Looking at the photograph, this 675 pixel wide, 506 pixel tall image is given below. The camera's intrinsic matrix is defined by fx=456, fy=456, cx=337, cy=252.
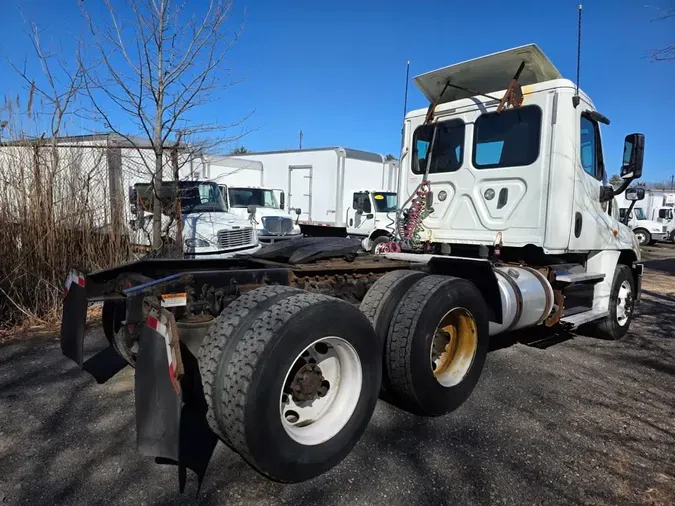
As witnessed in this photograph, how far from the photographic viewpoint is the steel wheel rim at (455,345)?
3.79 m

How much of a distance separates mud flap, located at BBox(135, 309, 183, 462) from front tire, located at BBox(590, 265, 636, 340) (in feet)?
18.3

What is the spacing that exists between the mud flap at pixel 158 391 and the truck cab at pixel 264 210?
10.4 meters

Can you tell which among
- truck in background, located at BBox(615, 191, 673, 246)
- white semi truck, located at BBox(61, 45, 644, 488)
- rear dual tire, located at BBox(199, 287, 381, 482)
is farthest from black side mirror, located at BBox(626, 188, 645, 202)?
truck in background, located at BBox(615, 191, 673, 246)

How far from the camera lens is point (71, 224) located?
5.98 m

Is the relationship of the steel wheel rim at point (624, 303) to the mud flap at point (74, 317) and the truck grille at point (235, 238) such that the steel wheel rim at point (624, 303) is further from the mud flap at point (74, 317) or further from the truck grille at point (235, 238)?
the truck grille at point (235, 238)

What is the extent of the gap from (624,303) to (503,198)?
8.50ft

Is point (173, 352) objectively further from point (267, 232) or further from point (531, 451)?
point (267, 232)

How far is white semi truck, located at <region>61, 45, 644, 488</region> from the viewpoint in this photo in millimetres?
2457

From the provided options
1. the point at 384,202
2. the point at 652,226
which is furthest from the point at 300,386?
the point at 652,226

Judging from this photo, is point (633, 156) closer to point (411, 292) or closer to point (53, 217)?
point (411, 292)

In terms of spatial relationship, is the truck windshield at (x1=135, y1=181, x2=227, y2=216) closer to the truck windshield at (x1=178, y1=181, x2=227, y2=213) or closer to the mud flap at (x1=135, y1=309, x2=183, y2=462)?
the truck windshield at (x1=178, y1=181, x2=227, y2=213)

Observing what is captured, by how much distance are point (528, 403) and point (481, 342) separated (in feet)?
2.27

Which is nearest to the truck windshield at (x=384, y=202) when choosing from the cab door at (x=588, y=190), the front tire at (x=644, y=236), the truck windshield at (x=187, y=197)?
the truck windshield at (x=187, y=197)

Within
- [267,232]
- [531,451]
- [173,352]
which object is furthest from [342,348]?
[267,232]
